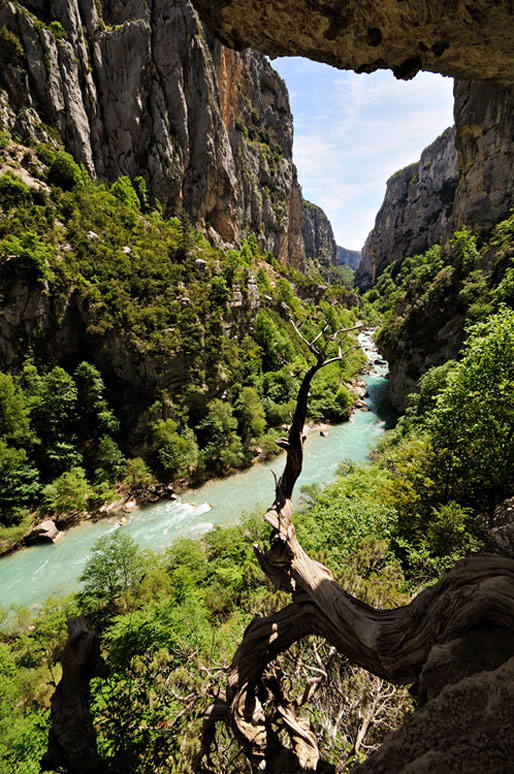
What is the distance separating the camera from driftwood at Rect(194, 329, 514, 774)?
4.63 feet

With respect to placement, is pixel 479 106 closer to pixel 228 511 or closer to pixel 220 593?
pixel 228 511

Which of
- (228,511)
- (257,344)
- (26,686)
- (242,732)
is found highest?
(257,344)

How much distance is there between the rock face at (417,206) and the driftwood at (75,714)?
6986 centimetres

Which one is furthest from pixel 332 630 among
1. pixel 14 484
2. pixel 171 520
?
pixel 14 484

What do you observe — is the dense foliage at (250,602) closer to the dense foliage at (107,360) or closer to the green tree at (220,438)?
the dense foliage at (107,360)

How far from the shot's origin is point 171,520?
14.3 metres

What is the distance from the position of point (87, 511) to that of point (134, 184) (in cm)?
3281

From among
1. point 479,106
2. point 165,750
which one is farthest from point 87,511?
point 479,106

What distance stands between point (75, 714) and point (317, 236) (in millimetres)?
152406

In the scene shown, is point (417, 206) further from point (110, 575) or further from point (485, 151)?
point (110, 575)

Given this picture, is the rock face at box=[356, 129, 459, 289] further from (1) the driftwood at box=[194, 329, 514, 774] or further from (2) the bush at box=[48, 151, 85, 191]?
(1) the driftwood at box=[194, 329, 514, 774]

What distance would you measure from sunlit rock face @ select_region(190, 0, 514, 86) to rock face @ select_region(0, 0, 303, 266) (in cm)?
3268

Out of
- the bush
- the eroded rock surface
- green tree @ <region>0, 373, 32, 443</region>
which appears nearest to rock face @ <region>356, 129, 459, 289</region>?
the bush

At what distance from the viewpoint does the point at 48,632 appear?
8109mm
